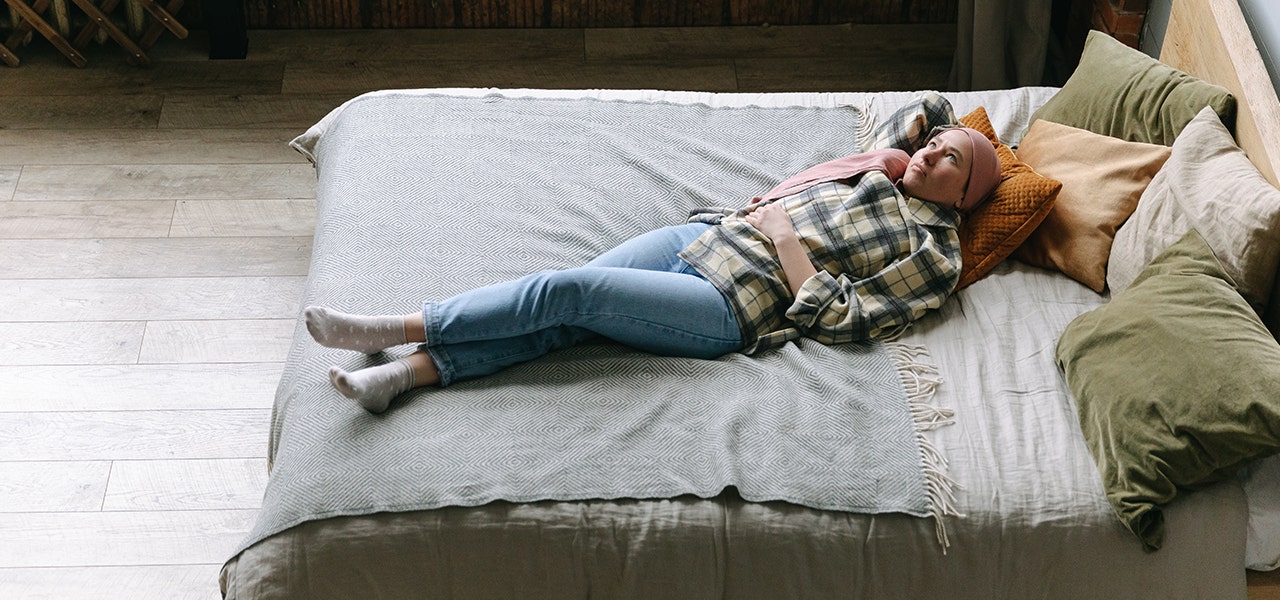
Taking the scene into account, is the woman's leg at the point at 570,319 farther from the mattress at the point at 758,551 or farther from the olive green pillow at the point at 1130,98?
the olive green pillow at the point at 1130,98

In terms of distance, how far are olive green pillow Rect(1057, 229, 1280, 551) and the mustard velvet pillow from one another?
293 millimetres

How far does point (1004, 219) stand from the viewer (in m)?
2.07

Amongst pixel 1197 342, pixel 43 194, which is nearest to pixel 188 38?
pixel 43 194

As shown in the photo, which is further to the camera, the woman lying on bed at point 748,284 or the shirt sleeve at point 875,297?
the shirt sleeve at point 875,297

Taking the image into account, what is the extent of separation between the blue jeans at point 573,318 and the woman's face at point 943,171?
16.5 inches

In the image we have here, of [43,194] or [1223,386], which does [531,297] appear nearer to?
[1223,386]

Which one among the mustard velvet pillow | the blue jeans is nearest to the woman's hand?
the blue jeans

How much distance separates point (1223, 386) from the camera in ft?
5.22

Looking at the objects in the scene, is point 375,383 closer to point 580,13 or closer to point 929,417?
point 929,417

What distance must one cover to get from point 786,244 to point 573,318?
1.28 feet

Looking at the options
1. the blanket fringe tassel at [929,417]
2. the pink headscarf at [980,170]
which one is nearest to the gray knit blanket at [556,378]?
the blanket fringe tassel at [929,417]

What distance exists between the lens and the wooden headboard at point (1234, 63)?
190cm

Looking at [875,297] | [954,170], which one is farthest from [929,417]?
[954,170]

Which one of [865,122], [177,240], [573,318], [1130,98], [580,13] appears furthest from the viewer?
[580,13]
